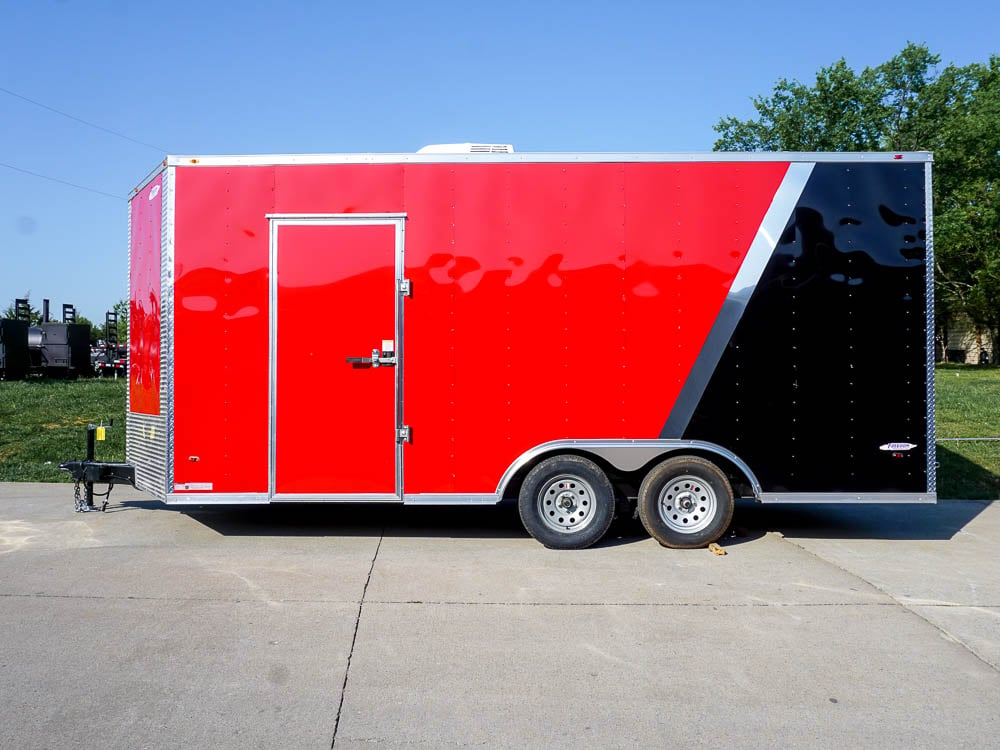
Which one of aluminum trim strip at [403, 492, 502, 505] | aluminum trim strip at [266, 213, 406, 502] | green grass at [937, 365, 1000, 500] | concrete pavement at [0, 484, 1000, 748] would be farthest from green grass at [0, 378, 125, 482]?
green grass at [937, 365, 1000, 500]

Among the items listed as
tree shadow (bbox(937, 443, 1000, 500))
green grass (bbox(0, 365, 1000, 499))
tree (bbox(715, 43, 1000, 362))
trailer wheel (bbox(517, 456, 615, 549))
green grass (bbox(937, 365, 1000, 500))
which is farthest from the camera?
tree (bbox(715, 43, 1000, 362))

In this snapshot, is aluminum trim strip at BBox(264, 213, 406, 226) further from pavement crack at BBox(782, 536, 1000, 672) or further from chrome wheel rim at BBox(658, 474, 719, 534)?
pavement crack at BBox(782, 536, 1000, 672)

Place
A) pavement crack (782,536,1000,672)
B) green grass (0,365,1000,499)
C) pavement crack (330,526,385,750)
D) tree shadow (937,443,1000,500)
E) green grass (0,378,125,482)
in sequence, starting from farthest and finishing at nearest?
green grass (0,378,125,482) → green grass (0,365,1000,499) → tree shadow (937,443,1000,500) → pavement crack (782,536,1000,672) → pavement crack (330,526,385,750)

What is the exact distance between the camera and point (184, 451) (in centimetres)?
704

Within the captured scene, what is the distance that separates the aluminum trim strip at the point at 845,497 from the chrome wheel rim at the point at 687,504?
470mm

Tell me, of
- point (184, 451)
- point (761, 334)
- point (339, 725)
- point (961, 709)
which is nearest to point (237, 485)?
point (184, 451)

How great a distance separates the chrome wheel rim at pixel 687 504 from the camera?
23.3 feet

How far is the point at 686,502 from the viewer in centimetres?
713

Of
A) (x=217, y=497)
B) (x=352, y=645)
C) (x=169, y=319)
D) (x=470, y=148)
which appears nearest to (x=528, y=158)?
(x=470, y=148)

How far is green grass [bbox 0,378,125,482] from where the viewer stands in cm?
1147

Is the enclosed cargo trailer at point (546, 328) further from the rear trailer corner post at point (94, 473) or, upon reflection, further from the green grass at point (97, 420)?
the green grass at point (97, 420)

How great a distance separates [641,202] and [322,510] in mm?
4849

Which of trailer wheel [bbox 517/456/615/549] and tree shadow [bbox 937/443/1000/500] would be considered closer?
trailer wheel [bbox 517/456/615/549]

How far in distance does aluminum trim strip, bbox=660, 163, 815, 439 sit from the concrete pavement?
129 cm
